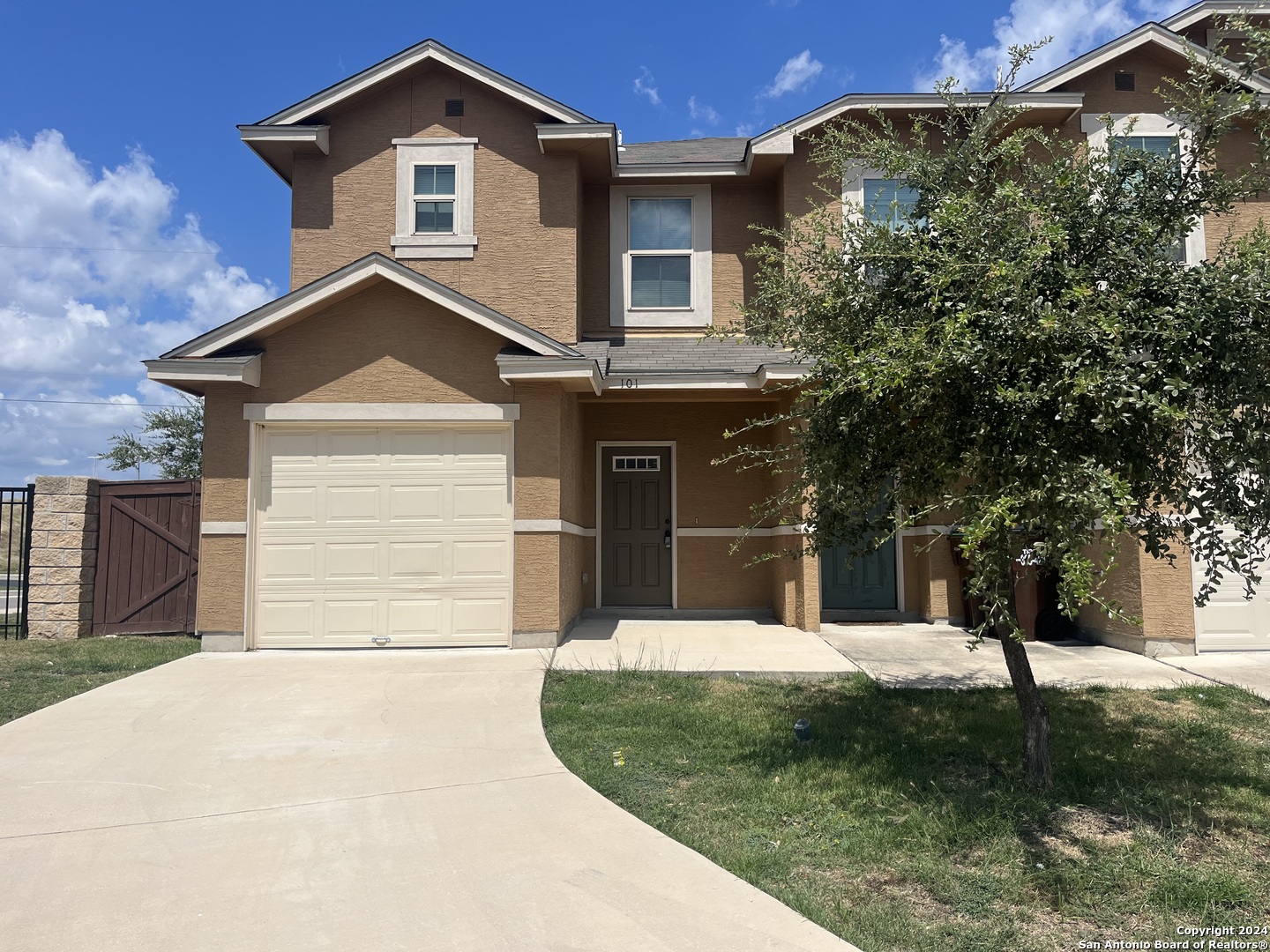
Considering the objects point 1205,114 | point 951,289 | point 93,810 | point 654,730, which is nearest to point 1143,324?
point 951,289

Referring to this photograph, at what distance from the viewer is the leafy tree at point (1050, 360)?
4.10 m

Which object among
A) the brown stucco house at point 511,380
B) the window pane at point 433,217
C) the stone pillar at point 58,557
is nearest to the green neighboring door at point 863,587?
Answer: the brown stucco house at point 511,380

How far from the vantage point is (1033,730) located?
513cm

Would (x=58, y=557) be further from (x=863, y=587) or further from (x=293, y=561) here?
(x=863, y=587)

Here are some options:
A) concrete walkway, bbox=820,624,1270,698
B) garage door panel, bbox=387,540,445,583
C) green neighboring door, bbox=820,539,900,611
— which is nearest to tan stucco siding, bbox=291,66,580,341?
garage door panel, bbox=387,540,445,583

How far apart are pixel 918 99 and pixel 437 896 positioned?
1152 cm

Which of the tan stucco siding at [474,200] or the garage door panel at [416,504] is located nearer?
the garage door panel at [416,504]

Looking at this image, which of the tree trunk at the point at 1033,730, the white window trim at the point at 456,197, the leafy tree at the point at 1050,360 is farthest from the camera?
the white window trim at the point at 456,197

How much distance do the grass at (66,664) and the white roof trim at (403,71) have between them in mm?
7118

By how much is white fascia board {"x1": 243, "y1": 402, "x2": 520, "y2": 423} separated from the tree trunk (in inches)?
237

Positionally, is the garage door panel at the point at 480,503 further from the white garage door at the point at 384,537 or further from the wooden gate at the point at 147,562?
the wooden gate at the point at 147,562

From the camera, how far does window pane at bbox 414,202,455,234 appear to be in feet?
39.9

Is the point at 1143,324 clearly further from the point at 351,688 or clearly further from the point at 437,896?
the point at 351,688

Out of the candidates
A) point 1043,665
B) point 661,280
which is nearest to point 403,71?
point 661,280
